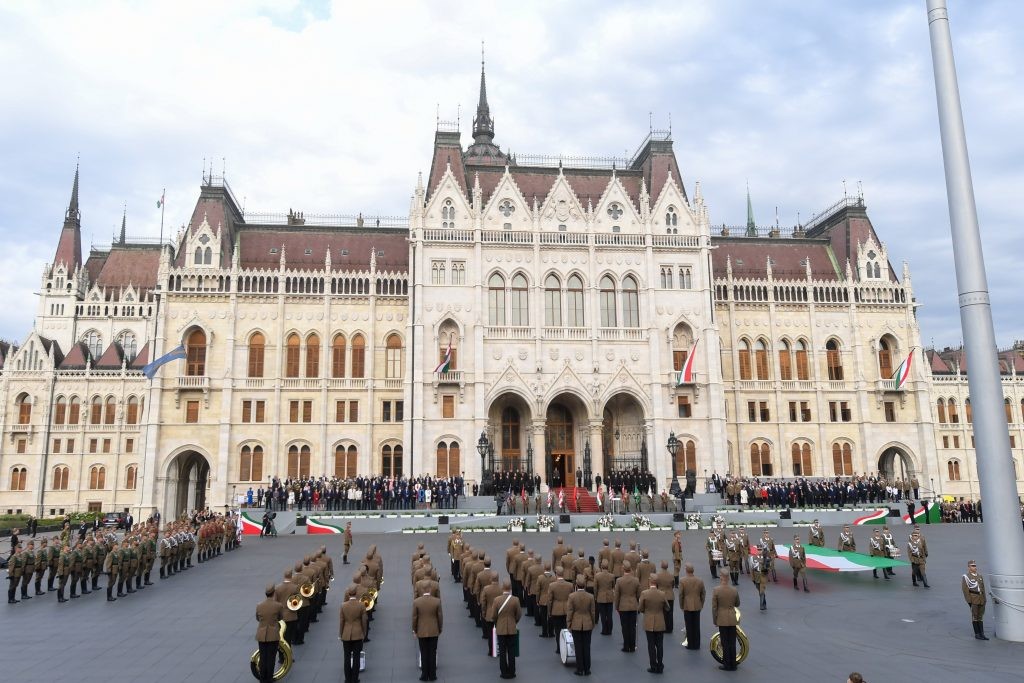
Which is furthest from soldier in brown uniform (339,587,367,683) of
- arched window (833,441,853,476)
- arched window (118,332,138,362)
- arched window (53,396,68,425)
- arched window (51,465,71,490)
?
arched window (118,332,138,362)

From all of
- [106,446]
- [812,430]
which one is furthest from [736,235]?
[106,446]

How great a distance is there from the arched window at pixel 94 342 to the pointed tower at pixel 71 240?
7.34 m

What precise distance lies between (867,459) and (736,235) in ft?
67.4

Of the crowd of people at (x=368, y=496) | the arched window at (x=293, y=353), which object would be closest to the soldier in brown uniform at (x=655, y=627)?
the crowd of people at (x=368, y=496)

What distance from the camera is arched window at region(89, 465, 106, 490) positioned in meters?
63.3

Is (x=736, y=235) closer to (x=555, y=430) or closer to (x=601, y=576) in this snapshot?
(x=555, y=430)

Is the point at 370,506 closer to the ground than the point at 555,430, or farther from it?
closer to the ground

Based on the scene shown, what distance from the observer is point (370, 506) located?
4138cm

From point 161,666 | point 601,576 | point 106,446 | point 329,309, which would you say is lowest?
point 161,666

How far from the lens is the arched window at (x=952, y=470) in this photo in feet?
226

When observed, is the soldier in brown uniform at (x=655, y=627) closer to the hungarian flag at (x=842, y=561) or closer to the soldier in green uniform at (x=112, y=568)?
the hungarian flag at (x=842, y=561)

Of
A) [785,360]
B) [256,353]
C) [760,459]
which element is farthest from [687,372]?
[256,353]

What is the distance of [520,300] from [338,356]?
530 inches

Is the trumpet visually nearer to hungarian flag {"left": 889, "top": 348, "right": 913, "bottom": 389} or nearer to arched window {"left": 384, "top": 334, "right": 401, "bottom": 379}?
arched window {"left": 384, "top": 334, "right": 401, "bottom": 379}
